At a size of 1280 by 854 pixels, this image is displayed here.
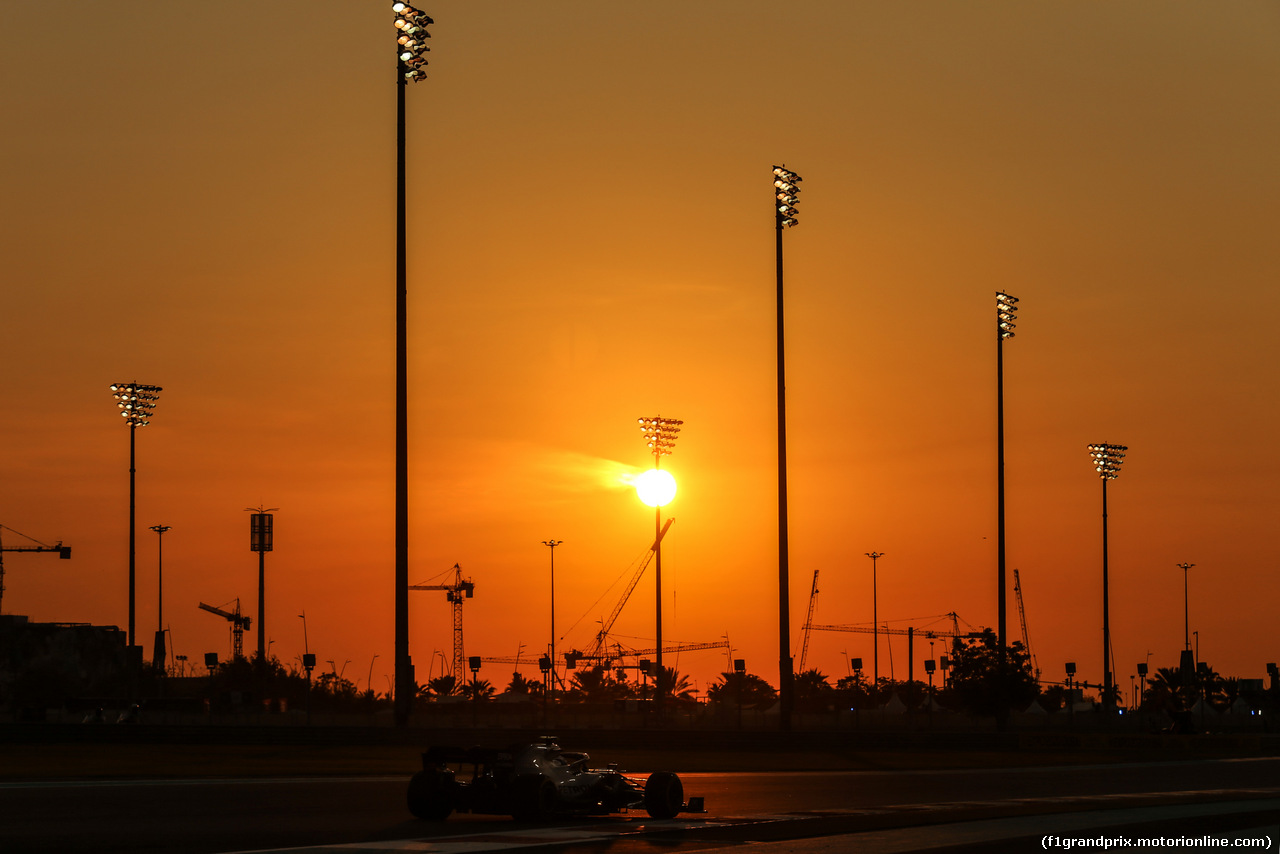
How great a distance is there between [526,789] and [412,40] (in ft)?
87.9

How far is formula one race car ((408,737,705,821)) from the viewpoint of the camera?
23109 mm

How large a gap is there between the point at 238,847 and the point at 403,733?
27127 mm

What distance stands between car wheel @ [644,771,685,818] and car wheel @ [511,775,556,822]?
5.75ft

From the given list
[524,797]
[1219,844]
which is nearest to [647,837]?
[524,797]

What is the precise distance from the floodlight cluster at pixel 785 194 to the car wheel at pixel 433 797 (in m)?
36.1

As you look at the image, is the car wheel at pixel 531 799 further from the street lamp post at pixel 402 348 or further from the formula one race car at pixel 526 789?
the street lamp post at pixel 402 348

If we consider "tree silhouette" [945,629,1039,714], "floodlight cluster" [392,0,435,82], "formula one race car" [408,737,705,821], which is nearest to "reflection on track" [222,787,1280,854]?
"formula one race car" [408,737,705,821]

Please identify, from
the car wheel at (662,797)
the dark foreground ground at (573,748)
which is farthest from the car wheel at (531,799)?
the dark foreground ground at (573,748)

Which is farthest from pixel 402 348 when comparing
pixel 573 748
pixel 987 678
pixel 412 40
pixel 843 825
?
pixel 987 678

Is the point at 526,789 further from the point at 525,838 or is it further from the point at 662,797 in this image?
the point at 525,838

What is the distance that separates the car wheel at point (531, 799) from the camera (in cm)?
2308

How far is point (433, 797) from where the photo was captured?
2334cm

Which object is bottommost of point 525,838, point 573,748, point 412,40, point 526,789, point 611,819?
point 573,748

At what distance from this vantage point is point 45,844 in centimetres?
1883
